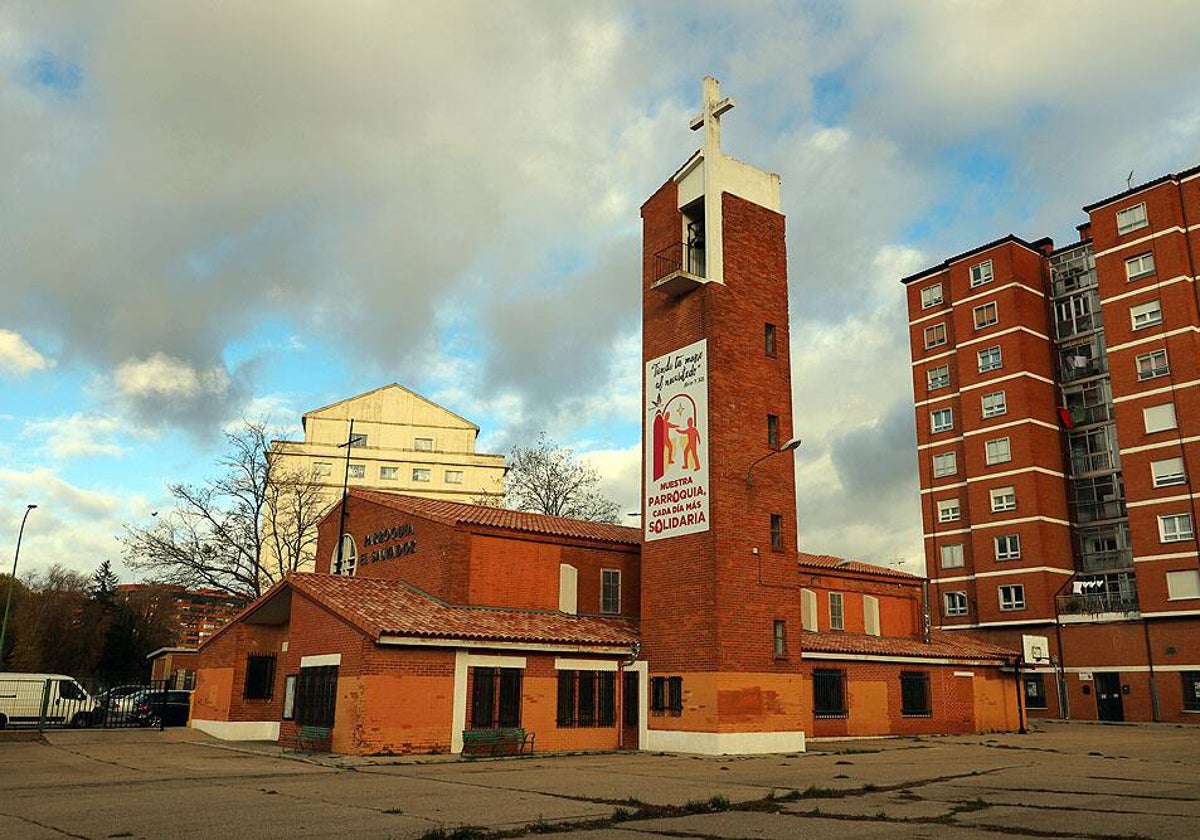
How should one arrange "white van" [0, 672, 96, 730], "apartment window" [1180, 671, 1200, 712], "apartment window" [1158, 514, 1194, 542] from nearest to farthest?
"white van" [0, 672, 96, 730], "apartment window" [1180, 671, 1200, 712], "apartment window" [1158, 514, 1194, 542]

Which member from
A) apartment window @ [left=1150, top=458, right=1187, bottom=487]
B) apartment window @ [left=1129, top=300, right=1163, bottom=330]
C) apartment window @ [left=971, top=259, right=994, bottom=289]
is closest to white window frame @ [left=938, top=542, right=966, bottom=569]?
apartment window @ [left=1150, top=458, right=1187, bottom=487]

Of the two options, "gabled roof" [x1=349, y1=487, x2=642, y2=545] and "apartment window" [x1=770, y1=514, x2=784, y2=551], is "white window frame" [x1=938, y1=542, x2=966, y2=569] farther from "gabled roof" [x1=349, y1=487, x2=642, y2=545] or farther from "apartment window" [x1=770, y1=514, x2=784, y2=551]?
"apartment window" [x1=770, y1=514, x2=784, y2=551]

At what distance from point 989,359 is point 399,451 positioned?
153 ft

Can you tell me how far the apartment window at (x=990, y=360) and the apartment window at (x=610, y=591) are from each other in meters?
35.2

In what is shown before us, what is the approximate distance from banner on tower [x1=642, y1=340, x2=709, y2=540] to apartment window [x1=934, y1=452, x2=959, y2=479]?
117ft

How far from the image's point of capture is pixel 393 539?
102ft

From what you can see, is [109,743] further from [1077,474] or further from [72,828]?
[1077,474]

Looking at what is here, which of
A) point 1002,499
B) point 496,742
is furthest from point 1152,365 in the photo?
point 496,742

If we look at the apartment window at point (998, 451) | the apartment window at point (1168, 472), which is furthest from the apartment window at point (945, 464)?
the apartment window at point (1168, 472)

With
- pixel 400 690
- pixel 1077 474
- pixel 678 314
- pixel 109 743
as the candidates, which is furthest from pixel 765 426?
pixel 1077 474

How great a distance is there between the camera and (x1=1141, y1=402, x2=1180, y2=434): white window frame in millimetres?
47631

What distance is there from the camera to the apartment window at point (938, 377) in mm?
59750

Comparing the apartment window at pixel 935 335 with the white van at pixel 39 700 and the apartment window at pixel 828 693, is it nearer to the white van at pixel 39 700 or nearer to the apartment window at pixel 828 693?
the apartment window at pixel 828 693

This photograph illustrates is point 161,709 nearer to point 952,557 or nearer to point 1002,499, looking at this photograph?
point 952,557
